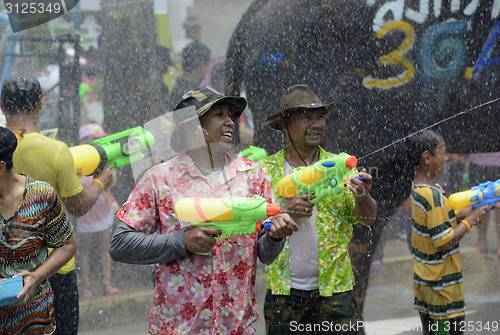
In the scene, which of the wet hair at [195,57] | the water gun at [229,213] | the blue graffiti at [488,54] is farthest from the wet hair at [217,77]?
the water gun at [229,213]

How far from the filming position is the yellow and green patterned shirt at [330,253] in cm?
298

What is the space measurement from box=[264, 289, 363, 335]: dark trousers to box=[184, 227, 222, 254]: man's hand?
790 mm

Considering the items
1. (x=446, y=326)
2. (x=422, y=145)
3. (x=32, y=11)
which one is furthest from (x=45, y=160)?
(x=32, y=11)

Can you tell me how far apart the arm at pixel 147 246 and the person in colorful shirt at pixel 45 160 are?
0.84 metres

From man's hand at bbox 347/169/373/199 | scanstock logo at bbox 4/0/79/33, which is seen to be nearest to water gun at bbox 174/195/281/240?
man's hand at bbox 347/169/373/199

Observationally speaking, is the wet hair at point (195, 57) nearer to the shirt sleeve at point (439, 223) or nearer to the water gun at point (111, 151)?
the water gun at point (111, 151)

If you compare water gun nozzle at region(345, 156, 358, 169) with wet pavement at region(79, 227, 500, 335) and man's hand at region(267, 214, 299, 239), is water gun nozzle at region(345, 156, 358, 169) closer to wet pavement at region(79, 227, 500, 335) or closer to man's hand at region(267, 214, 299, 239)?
man's hand at region(267, 214, 299, 239)

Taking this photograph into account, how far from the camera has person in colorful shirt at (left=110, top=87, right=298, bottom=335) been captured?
2379 millimetres

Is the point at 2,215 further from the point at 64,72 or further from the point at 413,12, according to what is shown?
the point at 64,72

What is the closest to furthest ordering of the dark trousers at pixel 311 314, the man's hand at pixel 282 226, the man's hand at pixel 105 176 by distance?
the man's hand at pixel 282 226 < the dark trousers at pixel 311 314 < the man's hand at pixel 105 176

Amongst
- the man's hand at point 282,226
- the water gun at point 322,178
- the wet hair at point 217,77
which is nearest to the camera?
the man's hand at point 282,226

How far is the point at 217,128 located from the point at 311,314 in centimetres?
94

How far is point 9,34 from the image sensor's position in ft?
19.6

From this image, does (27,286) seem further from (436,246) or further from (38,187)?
(436,246)
